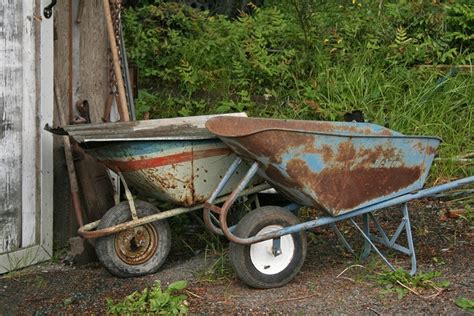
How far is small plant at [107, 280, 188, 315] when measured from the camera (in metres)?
4.35

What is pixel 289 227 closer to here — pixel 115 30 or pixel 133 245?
pixel 133 245

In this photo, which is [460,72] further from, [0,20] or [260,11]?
[0,20]

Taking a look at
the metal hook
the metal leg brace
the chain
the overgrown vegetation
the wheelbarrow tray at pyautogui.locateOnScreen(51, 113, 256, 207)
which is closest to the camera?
the wheelbarrow tray at pyautogui.locateOnScreen(51, 113, 256, 207)

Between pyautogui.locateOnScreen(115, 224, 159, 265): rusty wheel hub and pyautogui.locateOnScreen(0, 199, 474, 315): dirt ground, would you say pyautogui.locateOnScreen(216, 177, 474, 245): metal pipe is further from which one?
pyautogui.locateOnScreen(115, 224, 159, 265): rusty wheel hub

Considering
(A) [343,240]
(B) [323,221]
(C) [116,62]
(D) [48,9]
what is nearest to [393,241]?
(A) [343,240]

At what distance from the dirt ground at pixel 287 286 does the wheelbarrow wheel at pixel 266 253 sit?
8 cm

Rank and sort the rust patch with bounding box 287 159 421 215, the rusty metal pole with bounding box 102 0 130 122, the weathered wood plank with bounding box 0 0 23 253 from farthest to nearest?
1. the rusty metal pole with bounding box 102 0 130 122
2. the weathered wood plank with bounding box 0 0 23 253
3. the rust patch with bounding box 287 159 421 215

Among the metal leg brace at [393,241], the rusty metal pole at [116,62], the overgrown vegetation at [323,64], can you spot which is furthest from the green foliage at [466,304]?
the rusty metal pole at [116,62]

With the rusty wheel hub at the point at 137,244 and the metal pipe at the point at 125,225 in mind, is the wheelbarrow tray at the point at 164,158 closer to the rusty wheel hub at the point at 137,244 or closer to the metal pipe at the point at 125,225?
the metal pipe at the point at 125,225

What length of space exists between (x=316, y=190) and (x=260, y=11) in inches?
166

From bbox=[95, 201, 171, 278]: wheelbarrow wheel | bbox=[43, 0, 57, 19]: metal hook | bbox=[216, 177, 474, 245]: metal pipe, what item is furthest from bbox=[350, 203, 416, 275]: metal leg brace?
bbox=[43, 0, 57, 19]: metal hook

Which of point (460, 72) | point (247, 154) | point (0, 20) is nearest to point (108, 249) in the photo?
point (247, 154)

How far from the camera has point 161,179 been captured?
481cm

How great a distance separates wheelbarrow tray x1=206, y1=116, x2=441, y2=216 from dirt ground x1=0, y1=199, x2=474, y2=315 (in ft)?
1.51
